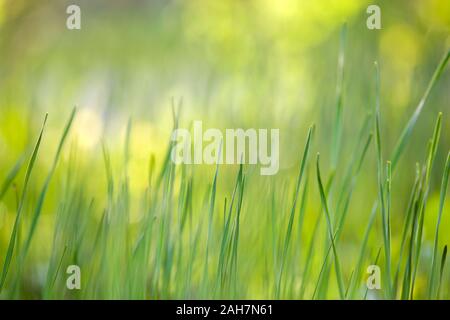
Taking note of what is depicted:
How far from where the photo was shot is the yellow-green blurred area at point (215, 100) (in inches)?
32.5

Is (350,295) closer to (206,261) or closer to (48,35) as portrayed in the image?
(206,261)

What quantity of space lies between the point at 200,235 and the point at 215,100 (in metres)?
0.20

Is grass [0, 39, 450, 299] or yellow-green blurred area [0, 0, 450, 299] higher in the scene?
yellow-green blurred area [0, 0, 450, 299]

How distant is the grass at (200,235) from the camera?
77cm

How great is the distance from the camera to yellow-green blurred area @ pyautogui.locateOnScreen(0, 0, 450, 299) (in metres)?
0.83

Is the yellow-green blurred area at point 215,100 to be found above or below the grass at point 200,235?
above

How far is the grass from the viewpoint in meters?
0.77

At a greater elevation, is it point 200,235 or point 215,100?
point 215,100

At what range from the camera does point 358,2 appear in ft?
2.90

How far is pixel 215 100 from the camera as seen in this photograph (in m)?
0.87

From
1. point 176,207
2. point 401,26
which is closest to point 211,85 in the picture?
point 176,207

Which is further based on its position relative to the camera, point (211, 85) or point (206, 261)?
point (211, 85)
